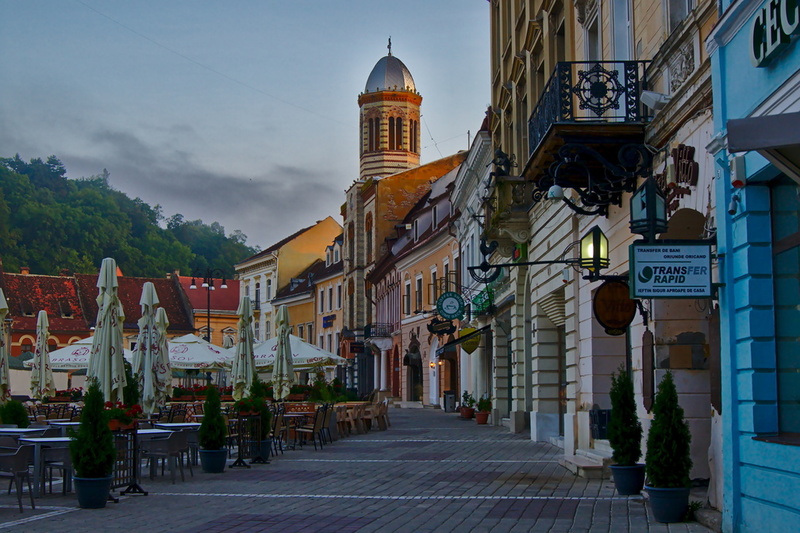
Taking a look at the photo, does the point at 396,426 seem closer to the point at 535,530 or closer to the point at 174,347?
the point at 174,347

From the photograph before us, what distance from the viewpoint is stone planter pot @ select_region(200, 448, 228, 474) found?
15758 millimetres

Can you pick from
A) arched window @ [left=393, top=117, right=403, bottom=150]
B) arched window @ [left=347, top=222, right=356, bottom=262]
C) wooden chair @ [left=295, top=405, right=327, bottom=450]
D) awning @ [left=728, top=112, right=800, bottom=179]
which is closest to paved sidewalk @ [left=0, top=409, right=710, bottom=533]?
wooden chair @ [left=295, top=405, right=327, bottom=450]

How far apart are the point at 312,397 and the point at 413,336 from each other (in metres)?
21.2

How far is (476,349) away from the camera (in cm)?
3512

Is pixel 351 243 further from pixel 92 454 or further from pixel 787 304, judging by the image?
pixel 787 304

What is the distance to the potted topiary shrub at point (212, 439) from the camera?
50.9 ft

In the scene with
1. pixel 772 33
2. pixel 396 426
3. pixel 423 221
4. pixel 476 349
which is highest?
pixel 423 221

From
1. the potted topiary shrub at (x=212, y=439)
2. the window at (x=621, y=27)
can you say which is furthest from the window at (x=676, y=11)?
the potted topiary shrub at (x=212, y=439)

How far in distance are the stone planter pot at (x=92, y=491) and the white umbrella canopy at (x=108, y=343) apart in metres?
6.74

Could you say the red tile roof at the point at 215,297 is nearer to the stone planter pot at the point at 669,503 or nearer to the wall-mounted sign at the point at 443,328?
the wall-mounted sign at the point at 443,328

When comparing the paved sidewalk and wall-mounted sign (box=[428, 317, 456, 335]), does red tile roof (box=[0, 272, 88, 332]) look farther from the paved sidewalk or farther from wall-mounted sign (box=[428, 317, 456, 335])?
the paved sidewalk

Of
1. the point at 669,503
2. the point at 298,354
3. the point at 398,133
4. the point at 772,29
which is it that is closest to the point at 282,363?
the point at 298,354

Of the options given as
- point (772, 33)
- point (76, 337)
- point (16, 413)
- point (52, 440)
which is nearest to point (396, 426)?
point (16, 413)

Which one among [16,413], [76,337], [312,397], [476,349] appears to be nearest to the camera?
[16,413]
